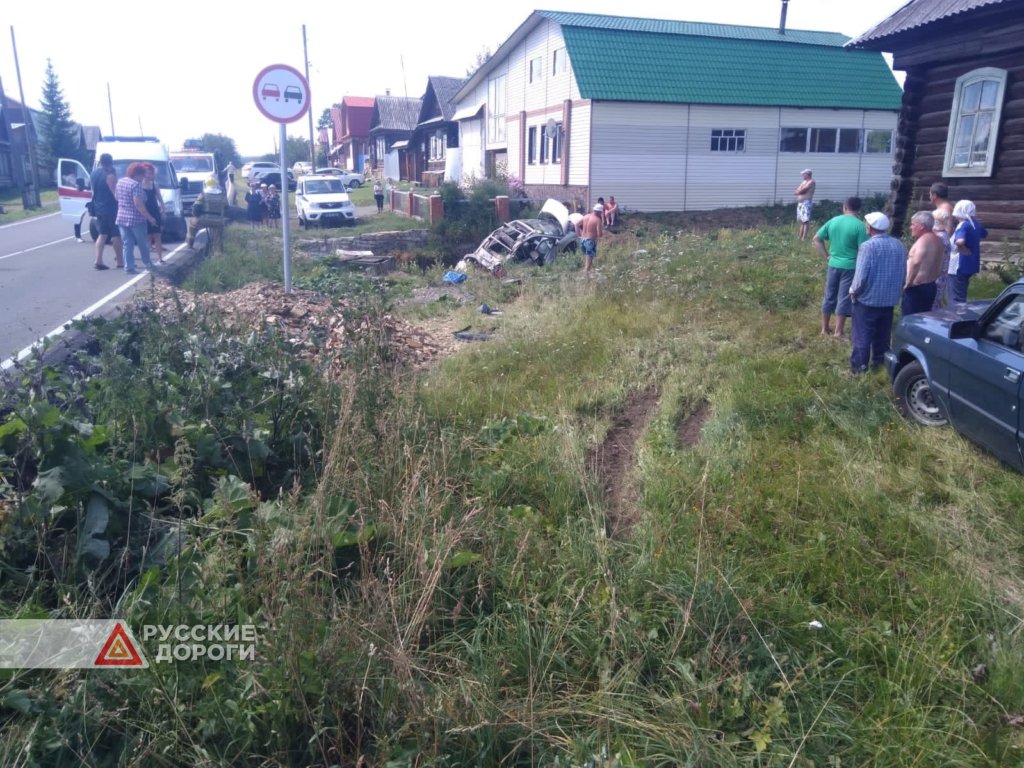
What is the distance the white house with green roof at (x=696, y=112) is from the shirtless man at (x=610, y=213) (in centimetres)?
192

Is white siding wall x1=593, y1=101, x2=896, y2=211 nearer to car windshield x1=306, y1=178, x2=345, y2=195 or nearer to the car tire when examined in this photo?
car windshield x1=306, y1=178, x2=345, y2=195

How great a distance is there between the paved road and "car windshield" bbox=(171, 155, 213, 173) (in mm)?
9978

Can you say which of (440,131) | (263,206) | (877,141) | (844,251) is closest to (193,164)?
(263,206)

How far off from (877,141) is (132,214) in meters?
25.2

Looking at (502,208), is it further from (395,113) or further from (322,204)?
(395,113)

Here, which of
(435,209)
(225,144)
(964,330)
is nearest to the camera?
(964,330)

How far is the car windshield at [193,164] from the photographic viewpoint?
29130 millimetres

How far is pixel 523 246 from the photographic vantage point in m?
17.0

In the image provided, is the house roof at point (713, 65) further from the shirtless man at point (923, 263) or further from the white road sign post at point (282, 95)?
the shirtless man at point (923, 263)

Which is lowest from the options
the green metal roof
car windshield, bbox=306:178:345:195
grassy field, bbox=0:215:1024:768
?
grassy field, bbox=0:215:1024:768

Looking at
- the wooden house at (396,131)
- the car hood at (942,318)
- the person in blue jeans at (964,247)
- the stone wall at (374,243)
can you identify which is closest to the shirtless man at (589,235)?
the stone wall at (374,243)

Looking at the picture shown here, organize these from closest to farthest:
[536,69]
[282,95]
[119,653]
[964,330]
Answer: [119,653] → [964,330] → [282,95] → [536,69]

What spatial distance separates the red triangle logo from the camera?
8.60ft

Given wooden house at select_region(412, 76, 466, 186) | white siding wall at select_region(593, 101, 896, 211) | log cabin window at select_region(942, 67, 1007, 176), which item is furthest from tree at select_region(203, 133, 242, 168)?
log cabin window at select_region(942, 67, 1007, 176)
